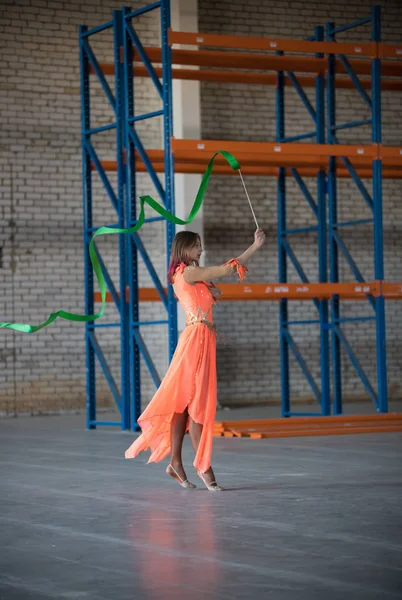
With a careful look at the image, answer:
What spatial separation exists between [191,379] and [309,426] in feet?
18.2

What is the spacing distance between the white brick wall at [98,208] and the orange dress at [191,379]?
943 centimetres

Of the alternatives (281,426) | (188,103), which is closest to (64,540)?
(281,426)

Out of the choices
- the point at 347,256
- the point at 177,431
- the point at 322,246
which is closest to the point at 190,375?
the point at 177,431

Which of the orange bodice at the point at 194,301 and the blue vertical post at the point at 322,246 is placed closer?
the orange bodice at the point at 194,301

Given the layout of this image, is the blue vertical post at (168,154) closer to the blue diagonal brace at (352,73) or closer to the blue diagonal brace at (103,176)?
the blue diagonal brace at (103,176)

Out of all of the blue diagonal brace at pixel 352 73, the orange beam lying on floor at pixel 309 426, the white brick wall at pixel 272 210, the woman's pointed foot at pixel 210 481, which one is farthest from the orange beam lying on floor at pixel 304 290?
the woman's pointed foot at pixel 210 481

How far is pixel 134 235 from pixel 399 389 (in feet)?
25.3

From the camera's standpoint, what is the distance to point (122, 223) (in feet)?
44.2

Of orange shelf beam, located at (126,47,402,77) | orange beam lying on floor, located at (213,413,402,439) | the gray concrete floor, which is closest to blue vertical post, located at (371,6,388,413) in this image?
orange beam lying on floor, located at (213,413,402,439)

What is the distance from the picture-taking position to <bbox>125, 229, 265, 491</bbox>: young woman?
7.50 meters

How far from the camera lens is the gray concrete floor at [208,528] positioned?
14.9ft

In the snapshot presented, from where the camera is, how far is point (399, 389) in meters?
19.3

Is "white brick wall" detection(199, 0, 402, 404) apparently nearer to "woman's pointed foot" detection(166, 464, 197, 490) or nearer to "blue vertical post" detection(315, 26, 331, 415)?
"blue vertical post" detection(315, 26, 331, 415)

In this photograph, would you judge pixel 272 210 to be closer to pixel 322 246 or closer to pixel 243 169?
pixel 243 169
